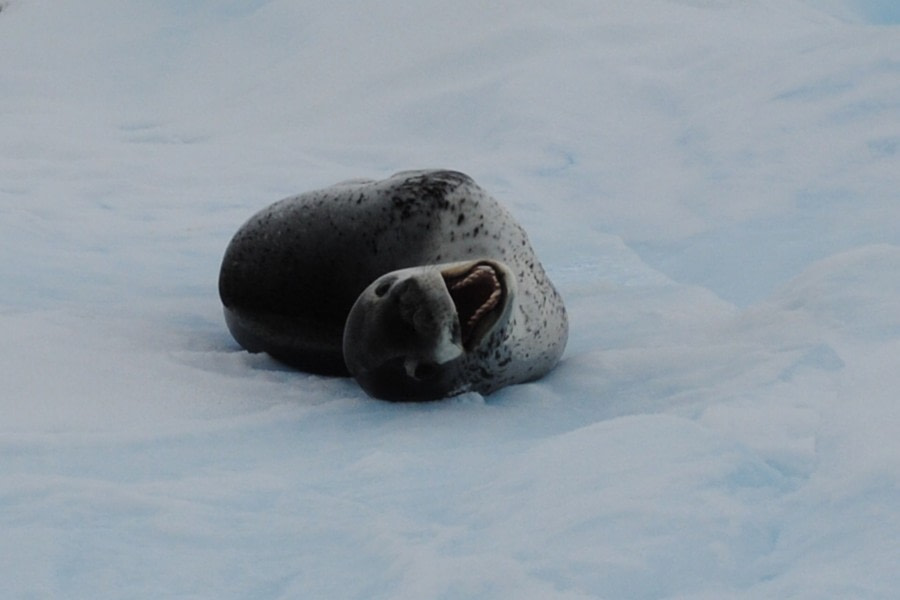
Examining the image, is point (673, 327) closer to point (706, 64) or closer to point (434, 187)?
point (434, 187)

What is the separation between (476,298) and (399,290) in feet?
0.84

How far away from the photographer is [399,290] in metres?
2.99

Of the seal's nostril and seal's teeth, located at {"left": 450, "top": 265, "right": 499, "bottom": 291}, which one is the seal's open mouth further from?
the seal's nostril

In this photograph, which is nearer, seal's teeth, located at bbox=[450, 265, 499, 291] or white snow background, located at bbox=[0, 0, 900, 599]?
white snow background, located at bbox=[0, 0, 900, 599]

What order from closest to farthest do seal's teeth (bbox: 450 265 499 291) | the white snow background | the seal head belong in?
the white snow background
the seal head
seal's teeth (bbox: 450 265 499 291)

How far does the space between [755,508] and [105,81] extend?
8870 millimetres

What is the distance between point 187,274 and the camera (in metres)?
5.05

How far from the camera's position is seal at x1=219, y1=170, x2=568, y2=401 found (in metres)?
3.06

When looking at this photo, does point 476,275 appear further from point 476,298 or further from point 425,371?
point 425,371

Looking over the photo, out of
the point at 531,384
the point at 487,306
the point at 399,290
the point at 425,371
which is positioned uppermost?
the point at 399,290

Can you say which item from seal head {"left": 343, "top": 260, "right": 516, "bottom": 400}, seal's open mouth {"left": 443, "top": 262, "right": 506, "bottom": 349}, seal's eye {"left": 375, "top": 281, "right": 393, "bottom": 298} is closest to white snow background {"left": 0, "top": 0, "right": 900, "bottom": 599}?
seal head {"left": 343, "top": 260, "right": 516, "bottom": 400}

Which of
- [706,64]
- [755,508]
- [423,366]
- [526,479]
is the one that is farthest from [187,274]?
[706,64]

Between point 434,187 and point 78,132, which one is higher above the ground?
point 434,187

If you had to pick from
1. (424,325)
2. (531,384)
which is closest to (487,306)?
(424,325)
